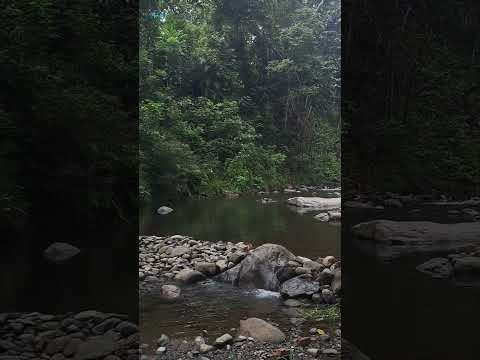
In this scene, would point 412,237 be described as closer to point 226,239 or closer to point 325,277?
point 325,277

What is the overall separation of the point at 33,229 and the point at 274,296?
51.1 inches

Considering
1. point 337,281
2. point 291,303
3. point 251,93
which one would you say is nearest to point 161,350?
point 291,303

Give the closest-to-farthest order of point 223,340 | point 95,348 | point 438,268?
point 95,348 → point 438,268 → point 223,340

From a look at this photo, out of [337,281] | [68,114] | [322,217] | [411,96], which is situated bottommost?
[337,281]

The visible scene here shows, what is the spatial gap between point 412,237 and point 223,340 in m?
1.10

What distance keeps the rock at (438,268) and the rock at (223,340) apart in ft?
3.37

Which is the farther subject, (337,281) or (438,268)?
(337,281)

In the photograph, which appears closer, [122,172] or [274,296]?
[122,172]

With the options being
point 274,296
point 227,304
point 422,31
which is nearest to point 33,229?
point 227,304

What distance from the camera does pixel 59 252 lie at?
1.93m

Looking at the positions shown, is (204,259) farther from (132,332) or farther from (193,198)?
(132,332)

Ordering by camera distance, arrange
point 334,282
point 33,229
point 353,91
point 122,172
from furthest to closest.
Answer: point 334,282 → point 353,91 → point 122,172 → point 33,229

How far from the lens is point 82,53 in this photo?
196 cm

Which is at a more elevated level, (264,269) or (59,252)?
(59,252)
